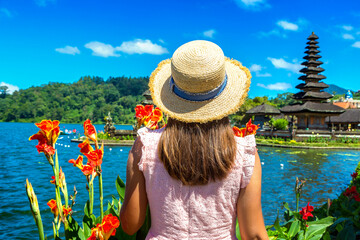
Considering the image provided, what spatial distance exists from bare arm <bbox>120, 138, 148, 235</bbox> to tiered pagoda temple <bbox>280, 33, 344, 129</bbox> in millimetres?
29525

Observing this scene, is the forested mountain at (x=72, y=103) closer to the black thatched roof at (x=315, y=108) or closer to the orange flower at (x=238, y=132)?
the black thatched roof at (x=315, y=108)

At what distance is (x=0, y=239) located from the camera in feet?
18.2

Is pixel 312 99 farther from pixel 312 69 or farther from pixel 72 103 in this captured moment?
pixel 72 103

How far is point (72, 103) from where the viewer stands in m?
105

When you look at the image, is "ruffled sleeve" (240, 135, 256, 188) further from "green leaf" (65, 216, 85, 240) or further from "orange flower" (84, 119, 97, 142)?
"green leaf" (65, 216, 85, 240)

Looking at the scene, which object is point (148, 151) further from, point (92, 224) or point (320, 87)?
point (320, 87)

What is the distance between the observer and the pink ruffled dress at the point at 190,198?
1.20 meters

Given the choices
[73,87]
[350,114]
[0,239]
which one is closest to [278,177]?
[0,239]

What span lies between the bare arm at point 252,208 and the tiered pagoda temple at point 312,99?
29.4 m

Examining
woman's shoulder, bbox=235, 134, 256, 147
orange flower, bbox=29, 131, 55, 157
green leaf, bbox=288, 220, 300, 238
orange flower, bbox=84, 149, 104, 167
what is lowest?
green leaf, bbox=288, 220, 300, 238

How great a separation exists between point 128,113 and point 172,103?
322ft

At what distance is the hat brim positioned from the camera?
121 centimetres

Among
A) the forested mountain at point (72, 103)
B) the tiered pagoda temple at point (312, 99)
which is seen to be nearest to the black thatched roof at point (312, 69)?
the tiered pagoda temple at point (312, 99)

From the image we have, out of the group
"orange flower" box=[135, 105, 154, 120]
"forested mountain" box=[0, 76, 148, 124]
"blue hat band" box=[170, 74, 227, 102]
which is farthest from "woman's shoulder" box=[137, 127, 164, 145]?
"forested mountain" box=[0, 76, 148, 124]
